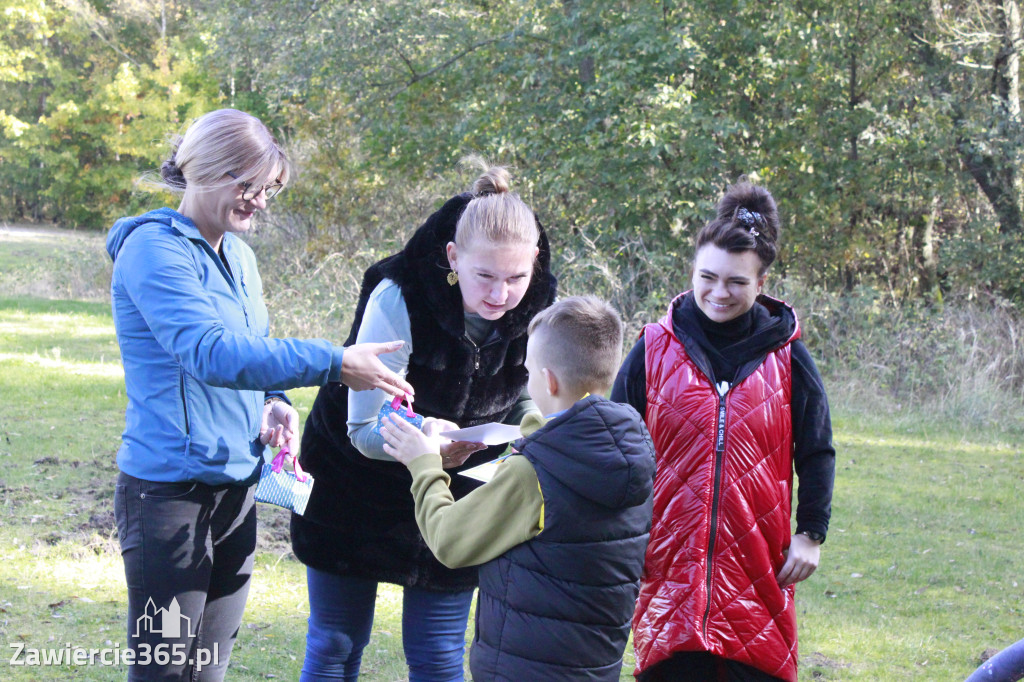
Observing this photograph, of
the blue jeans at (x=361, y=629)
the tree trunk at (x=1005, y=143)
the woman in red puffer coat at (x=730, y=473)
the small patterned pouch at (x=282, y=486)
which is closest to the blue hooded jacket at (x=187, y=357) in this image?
the small patterned pouch at (x=282, y=486)

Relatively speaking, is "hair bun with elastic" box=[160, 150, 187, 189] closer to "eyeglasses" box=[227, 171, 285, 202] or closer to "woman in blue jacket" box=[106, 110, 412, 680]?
"woman in blue jacket" box=[106, 110, 412, 680]

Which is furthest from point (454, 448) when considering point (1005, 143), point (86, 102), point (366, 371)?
point (86, 102)

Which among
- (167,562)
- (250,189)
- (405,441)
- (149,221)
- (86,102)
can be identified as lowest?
(167,562)

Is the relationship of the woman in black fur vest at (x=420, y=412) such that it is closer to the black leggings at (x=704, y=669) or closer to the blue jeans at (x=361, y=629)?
the blue jeans at (x=361, y=629)

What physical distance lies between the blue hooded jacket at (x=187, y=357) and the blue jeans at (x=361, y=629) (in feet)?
1.64

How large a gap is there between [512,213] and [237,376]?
0.87 m

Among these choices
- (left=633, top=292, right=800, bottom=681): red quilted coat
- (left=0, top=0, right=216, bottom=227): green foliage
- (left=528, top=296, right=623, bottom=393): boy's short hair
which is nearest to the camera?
(left=528, top=296, right=623, bottom=393): boy's short hair

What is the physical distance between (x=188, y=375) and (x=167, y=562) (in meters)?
0.47

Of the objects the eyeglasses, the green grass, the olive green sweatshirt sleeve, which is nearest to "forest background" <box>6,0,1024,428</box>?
the green grass

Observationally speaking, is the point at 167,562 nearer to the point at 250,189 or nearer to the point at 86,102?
the point at 250,189

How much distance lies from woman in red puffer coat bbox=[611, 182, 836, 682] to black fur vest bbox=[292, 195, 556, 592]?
39 centimetres

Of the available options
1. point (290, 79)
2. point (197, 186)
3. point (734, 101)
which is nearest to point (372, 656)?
point (197, 186)

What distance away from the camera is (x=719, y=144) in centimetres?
1231

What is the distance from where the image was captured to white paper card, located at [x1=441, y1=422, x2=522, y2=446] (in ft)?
7.93
